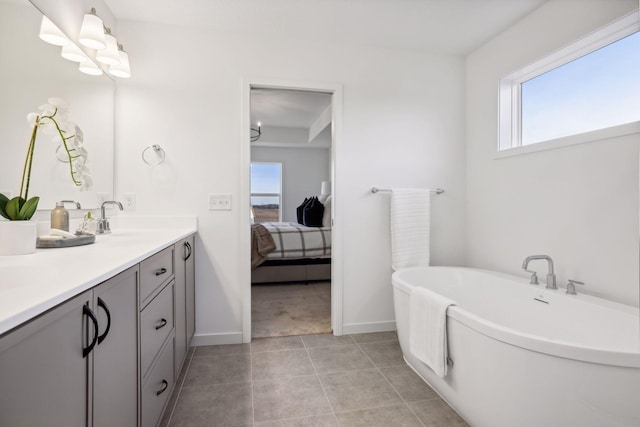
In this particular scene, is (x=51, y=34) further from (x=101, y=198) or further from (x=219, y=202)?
(x=219, y=202)

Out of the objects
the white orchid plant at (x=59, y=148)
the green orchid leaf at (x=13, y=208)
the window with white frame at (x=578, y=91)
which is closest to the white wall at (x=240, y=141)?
the window with white frame at (x=578, y=91)

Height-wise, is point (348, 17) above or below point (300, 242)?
above

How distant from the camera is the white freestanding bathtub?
3.34 feet

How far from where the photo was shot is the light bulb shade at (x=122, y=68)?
6.56 feet

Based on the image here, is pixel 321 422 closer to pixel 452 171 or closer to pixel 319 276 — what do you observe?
pixel 452 171

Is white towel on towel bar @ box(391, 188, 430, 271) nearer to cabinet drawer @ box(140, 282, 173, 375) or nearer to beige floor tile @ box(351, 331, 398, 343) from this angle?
beige floor tile @ box(351, 331, 398, 343)

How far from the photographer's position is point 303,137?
20.6 feet

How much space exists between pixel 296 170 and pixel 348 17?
4931mm

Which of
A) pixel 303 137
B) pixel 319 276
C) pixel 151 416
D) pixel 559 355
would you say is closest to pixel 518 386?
pixel 559 355

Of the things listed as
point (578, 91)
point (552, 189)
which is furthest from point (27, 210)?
point (578, 91)

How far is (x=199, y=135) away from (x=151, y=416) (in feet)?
5.68

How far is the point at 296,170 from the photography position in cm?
702

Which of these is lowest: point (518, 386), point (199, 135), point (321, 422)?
point (321, 422)

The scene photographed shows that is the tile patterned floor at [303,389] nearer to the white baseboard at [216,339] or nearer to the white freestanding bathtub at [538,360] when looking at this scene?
the white baseboard at [216,339]
